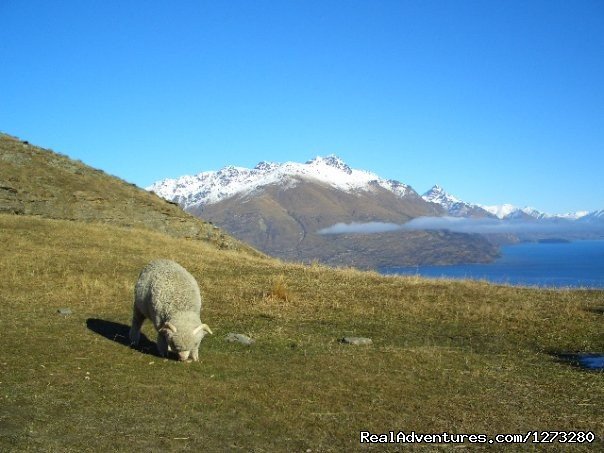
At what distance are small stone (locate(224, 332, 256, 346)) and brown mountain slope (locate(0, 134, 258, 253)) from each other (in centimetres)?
2919

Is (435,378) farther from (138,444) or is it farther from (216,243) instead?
(216,243)

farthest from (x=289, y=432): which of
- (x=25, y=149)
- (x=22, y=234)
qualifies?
(x=25, y=149)

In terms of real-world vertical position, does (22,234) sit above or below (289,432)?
above

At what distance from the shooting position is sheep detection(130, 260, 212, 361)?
506 inches

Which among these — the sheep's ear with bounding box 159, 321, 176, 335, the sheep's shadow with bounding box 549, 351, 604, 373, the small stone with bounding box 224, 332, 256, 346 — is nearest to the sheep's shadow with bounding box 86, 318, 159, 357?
the sheep's ear with bounding box 159, 321, 176, 335

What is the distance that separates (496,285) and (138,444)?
2362 centimetres

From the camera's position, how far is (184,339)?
41.8 feet

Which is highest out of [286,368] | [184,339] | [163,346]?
[184,339]

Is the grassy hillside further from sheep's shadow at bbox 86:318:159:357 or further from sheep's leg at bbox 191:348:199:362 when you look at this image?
sheep's leg at bbox 191:348:199:362

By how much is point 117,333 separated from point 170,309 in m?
2.75

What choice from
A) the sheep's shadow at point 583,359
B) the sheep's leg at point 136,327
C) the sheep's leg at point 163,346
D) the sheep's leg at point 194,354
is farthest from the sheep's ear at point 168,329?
the sheep's shadow at point 583,359

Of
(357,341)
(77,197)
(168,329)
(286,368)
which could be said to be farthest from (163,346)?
(77,197)

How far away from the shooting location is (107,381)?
1098 centimetres

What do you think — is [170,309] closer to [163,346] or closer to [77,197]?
[163,346]
